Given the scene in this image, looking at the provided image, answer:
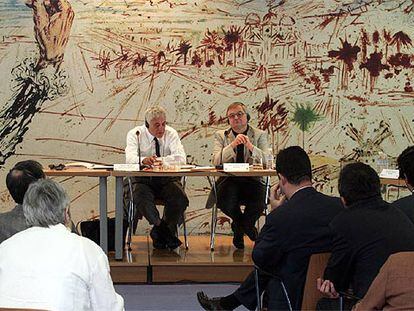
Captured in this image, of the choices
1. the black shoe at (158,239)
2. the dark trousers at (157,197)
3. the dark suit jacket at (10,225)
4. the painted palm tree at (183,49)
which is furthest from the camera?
the painted palm tree at (183,49)

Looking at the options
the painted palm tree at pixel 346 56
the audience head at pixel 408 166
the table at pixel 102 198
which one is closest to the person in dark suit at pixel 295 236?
the audience head at pixel 408 166

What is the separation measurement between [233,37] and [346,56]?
45.6 inches

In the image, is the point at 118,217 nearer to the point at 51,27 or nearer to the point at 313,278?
the point at 51,27

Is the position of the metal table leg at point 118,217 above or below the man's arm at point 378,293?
below

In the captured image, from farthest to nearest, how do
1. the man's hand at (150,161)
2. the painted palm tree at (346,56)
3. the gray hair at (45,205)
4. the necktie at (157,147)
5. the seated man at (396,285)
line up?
the painted palm tree at (346,56)
the necktie at (157,147)
the man's hand at (150,161)
the gray hair at (45,205)
the seated man at (396,285)

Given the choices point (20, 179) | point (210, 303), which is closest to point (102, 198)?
point (210, 303)

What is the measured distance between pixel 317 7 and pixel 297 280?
4.55 m

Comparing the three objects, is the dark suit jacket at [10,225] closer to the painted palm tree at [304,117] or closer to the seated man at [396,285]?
the seated man at [396,285]

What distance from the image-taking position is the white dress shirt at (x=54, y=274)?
291cm

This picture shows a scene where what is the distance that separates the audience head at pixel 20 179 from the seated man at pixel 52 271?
1161 millimetres

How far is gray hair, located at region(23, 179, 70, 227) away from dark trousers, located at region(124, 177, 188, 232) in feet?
11.3

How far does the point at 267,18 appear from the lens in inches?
316

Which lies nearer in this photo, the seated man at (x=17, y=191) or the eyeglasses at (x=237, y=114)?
the seated man at (x=17, y=191)

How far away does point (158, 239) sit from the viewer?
22.2 feet
